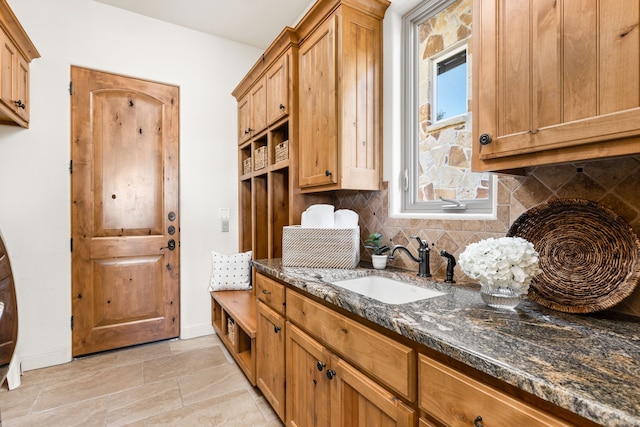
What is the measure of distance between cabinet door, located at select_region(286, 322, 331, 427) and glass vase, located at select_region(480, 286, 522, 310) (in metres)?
0.65

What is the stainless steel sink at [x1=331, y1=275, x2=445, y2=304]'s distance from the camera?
Result: 1497 millimetres

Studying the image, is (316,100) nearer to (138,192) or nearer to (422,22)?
(422,22)

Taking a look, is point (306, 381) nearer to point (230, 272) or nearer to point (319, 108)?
point (319, 108)

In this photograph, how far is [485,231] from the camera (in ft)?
4.64

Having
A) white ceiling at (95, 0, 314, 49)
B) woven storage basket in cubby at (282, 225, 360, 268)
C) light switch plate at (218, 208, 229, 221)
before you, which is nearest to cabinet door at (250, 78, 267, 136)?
white ceiling at (95, 0, 314, 49)

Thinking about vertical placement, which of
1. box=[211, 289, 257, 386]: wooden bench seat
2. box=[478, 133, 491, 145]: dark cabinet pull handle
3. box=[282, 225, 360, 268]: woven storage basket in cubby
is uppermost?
box=[478, 133, 491, 145]: dark cabinet pull handle

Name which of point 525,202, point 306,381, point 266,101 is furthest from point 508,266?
point 266,101

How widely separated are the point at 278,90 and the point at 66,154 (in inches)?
71.5

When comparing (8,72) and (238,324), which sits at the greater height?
(8,72)

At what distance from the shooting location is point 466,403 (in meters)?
0.76

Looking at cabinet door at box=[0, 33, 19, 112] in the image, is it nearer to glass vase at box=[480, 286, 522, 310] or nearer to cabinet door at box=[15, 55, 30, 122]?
cabinet door at box=[15, 55, 30, 122]

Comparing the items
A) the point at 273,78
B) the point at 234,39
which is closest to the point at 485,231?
the point at 273,78

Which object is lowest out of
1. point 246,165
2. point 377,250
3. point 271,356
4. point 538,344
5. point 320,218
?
point 271,356

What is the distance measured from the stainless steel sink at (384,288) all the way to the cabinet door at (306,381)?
32cm
